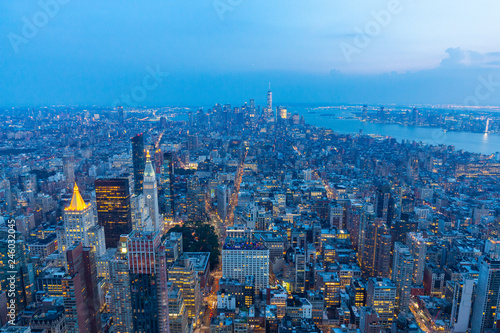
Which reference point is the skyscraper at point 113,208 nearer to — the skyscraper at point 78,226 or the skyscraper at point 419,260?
the skyscraper at point 78,226

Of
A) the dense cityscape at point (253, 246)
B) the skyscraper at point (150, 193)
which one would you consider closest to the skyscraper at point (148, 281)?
the dense cityscape at point (253, 246)

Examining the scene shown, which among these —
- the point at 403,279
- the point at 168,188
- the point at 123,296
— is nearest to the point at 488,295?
the point at 403,279

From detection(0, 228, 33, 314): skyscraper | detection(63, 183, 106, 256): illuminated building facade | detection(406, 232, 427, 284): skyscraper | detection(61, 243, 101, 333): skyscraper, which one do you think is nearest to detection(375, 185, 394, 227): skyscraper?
detection(406, 232, 427, 284): skyscraper

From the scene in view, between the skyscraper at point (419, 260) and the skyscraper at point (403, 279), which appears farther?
the skyscraper at point (419, 260)

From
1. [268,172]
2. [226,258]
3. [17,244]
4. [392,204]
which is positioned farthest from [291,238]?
[268,172]

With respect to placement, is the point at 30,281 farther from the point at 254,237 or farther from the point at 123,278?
the point at 254,237

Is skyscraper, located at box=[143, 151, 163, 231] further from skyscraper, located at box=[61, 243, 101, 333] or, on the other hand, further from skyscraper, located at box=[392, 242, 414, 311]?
skyscraper, located at box=[392, 242, 414, 311]

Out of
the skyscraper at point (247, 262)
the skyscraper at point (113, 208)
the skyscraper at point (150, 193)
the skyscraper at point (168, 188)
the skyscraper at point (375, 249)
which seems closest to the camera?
the skyscraper at point (247, 262)
